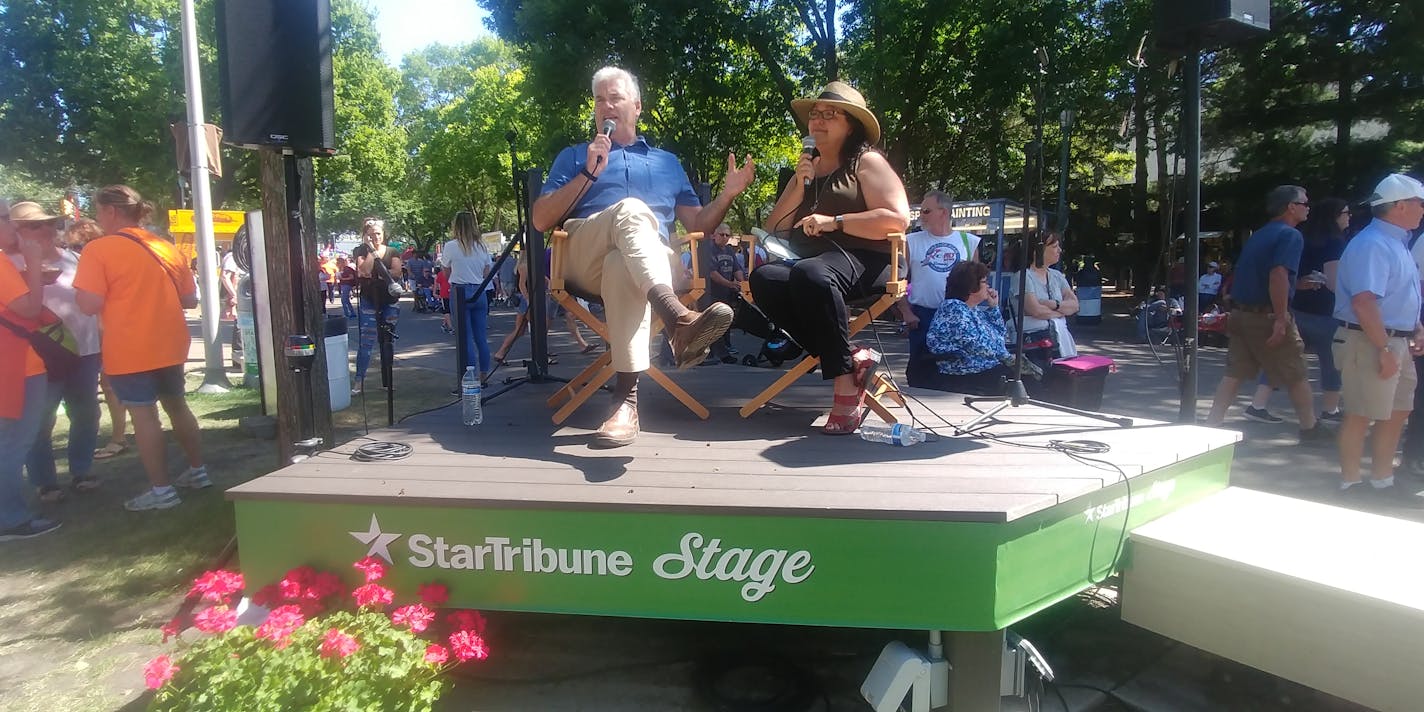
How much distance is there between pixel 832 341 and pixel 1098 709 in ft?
4.76

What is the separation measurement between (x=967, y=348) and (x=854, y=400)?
1.58 metres

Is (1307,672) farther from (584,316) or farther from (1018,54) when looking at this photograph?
(1018,54)

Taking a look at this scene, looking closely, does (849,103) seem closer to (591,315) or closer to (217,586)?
(591,315)

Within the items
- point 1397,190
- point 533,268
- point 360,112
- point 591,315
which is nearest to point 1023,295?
point 591,315

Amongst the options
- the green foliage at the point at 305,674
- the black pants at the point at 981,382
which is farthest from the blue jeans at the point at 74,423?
the black pants at the point at 981,382

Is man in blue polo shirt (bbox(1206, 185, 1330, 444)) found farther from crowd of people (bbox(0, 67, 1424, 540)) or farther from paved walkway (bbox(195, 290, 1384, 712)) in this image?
paved walkway (bbox(195, 290, 1384, 712))

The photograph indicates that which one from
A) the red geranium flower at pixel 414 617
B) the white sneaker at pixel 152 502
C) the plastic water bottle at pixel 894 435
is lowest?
the white sneaker at pixel 152 502

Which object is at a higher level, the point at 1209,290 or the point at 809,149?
the point at 809,149

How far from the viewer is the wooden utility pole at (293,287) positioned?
3639 mm

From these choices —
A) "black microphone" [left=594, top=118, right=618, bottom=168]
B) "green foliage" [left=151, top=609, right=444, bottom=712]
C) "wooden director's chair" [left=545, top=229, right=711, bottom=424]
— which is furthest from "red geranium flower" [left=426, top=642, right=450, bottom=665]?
"black microphone" [left=594, top=118, right=618, bottom=168]

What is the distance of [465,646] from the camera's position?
224 cm

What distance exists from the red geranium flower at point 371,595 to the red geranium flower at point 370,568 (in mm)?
24

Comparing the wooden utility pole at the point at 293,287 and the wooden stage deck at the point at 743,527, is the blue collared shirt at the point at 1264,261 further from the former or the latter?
the wooden utility pole at the point at 293,287

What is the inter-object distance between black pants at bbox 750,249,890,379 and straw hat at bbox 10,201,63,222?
3.65 m
